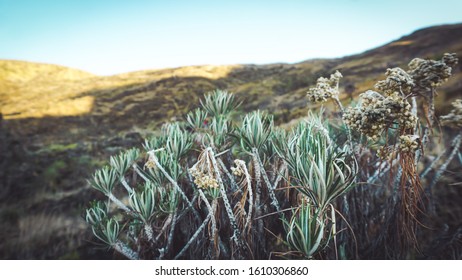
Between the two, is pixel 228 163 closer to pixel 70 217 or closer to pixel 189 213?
pixel 189 213

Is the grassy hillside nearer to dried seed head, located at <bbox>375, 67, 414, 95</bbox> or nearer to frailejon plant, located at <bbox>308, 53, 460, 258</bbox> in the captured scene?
Answer: frailejon plant, located at <bbox>308, 53, 460, 258</bbox>

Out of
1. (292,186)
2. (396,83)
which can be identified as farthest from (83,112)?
(396,83)

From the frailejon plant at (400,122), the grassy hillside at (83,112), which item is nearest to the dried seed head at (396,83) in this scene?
the frailejon plant at (400,122)

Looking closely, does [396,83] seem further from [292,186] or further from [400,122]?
[292,186]

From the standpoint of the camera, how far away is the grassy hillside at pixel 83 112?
4062 mm

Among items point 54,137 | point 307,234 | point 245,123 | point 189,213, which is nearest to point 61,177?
point 54,137

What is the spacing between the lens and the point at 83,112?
463 inches

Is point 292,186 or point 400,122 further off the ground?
point 400,122

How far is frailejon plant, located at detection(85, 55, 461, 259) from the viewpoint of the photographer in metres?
1.69

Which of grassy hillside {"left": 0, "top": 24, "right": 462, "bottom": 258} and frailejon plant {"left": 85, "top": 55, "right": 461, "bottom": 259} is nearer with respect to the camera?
frailejon plant {"left": 85, "top": 55, "right": 461, "bottom": 259}

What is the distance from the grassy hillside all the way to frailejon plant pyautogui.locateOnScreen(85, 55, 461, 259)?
1491 millimetres

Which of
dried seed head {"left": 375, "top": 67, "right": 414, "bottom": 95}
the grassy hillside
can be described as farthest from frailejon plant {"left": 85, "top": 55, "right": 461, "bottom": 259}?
the grassy hillside

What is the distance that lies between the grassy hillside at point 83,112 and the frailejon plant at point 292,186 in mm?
1491

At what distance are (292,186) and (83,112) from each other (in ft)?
42.9
